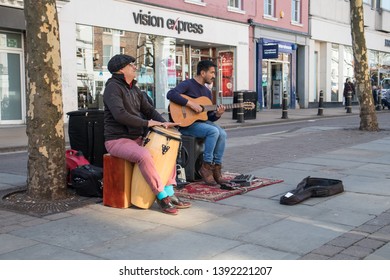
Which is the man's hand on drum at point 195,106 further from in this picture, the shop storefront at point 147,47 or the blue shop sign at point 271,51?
the blue shop sign at point 271,51

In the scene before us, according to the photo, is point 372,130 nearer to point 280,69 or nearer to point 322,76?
point 280,69

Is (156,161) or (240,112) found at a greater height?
(240,112)

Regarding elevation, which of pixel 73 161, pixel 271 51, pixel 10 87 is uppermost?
pixel 271 51

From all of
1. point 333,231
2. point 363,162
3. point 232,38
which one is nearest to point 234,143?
point 363,162

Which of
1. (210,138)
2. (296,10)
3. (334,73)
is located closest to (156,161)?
(210,138)

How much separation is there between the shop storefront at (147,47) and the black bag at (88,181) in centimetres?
911

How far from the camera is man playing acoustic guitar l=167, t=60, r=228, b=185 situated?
6.52m

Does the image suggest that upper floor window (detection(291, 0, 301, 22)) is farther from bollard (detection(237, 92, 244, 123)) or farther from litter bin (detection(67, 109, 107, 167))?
litter bin (detection(67, 109, 107, 167))

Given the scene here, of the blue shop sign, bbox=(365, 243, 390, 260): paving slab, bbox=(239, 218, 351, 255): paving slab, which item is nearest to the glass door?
the blue shop sign

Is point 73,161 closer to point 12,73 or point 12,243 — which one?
point 12,243

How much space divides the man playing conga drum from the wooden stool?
0.12 metres

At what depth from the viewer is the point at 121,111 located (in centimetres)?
539

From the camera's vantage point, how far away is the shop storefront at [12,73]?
16.6 m

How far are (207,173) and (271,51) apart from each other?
811 inches
